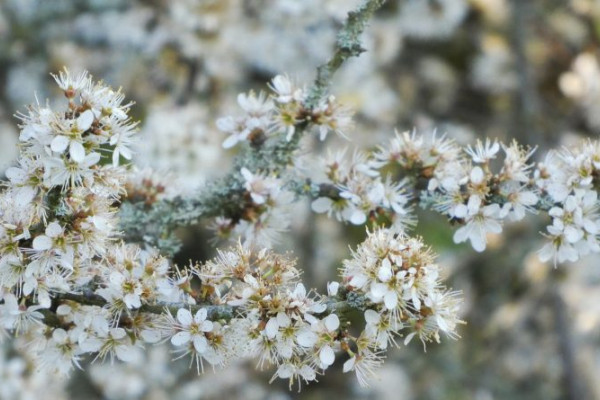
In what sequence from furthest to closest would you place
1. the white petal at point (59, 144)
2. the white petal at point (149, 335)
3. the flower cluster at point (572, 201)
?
1. the flower cluster at point (572, 201)
2. the white petal at point (149, 335)
3. the white petal at point (59, 144)

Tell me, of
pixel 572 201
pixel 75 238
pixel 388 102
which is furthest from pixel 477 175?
pixel 388 102

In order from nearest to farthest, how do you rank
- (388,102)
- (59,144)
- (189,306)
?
(59,144), (189,306), (388,102)

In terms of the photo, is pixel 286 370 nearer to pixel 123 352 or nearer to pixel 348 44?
pixel 123 352

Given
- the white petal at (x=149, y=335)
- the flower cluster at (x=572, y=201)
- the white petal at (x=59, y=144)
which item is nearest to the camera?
the white petal at (x=59, y=144)

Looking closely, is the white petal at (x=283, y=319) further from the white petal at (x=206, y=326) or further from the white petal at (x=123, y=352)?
the white petal at (x=123, y=352)

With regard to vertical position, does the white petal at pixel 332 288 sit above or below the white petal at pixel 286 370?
above

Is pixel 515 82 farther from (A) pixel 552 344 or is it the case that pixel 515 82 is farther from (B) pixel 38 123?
(B) pixel 38 123

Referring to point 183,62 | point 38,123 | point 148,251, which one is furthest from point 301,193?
point 183,62

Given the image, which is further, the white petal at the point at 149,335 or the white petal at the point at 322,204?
the white petal at the point at 322,204

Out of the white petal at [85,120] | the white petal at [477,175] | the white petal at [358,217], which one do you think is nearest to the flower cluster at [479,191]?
the white petal at [477,175]
